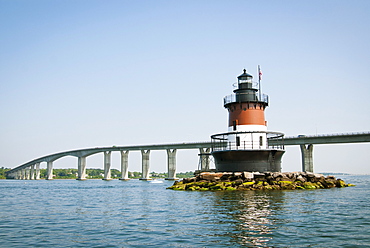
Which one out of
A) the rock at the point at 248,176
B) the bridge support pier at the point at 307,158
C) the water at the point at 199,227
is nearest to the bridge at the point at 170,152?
the bridge support pier at the point at 307,158

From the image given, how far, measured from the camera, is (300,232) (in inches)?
548

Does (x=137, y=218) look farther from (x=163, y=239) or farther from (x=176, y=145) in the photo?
(x=176, y=145)

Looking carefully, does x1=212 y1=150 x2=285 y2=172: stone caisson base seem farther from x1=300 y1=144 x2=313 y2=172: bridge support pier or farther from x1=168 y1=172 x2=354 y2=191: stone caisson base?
x1=300 y1=144 x2=313 y2=172: bridge support pier

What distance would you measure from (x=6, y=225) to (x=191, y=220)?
8.82m

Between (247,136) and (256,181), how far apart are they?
484cm

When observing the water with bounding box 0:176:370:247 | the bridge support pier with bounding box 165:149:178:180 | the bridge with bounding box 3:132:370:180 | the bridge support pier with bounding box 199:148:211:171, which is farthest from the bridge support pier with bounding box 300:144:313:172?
the water with bounding box 0:176:370:247

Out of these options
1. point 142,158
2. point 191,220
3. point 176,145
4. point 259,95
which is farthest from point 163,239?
point 142,158

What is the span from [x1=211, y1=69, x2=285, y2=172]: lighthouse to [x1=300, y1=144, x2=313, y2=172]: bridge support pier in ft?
119

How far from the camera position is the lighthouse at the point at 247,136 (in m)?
36.9

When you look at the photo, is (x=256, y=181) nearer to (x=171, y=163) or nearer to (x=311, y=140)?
(x=311, y=140)

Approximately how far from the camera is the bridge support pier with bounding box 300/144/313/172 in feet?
236

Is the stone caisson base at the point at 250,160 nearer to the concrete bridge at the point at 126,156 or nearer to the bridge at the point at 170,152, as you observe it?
the bridge at the point at 170,152

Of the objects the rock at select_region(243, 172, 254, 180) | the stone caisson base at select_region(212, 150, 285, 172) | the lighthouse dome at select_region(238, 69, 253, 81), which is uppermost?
the lighthouse dome at select_region(238, 69, 253, 81)

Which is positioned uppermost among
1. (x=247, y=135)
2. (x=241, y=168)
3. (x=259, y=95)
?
(x=259, y=95)
